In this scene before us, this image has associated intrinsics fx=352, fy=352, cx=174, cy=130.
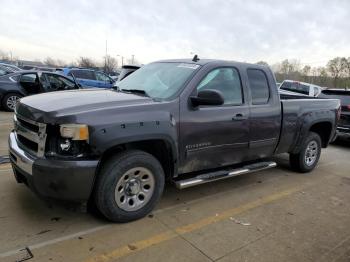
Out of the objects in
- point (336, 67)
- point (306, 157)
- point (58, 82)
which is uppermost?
point (336, 67)

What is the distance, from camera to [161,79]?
4633mm

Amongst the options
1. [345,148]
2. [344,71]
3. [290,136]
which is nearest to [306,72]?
[344,71]

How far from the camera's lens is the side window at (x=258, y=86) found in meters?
5.09

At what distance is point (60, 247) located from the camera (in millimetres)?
3303

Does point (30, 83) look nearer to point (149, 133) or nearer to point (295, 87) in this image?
point (149, 133)

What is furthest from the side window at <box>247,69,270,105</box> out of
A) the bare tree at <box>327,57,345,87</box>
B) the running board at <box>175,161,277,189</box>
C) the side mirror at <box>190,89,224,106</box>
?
the bare tree at <box>327,57,345,87</box>

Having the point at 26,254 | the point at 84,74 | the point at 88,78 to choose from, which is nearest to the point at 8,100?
the point at 88,78

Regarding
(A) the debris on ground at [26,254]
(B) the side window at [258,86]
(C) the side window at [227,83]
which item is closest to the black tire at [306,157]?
(B) the side window at [258,86]

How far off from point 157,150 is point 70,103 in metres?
1.12

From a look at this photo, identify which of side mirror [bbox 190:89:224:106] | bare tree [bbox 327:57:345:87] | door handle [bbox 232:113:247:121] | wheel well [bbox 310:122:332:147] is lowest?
wheel well [bbox 310:122:332:147]

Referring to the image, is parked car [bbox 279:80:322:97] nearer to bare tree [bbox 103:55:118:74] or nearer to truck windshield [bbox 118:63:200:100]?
truck windshield [bbox 118:63:200:100]

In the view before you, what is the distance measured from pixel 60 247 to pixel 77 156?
863 mm

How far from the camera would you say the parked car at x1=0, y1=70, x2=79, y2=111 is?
11516 millimetres

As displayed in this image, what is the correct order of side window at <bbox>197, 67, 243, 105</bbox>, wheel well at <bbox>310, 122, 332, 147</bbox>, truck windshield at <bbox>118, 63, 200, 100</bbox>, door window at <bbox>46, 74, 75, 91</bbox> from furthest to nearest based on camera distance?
1. door window at <bbox>46, 74, 75, 91</bbox>
2. wheel well at <bbox>310, 122, 332, 147</bbox>
3. side window at <bbox>197, 67, 243, 105</bbox>
4. truck windshield at <bbox>118, 63, 200, 100</bbox>
